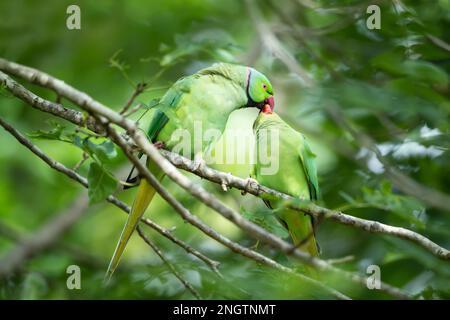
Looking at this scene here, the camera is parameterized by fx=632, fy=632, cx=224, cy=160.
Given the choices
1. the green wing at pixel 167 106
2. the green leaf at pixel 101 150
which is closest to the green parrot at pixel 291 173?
the green wing at pixel 167 106

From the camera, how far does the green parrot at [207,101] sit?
3010mm

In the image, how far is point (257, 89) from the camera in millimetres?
3025

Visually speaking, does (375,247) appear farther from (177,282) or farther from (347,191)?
(177,282)

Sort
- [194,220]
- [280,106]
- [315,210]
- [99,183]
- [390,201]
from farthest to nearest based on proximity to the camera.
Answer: [280,106] < [390,201] < [315,210] < [99,183] < [194,220]

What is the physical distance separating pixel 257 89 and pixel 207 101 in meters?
0.25

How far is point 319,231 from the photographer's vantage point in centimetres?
454

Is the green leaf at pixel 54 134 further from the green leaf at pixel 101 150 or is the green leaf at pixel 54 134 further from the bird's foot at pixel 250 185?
the bird's foot at pixel 250 185

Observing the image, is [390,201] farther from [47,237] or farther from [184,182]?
[47,237]

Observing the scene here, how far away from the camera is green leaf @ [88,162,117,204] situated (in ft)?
7.63

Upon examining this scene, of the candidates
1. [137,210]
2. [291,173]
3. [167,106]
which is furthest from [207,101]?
[291,173]

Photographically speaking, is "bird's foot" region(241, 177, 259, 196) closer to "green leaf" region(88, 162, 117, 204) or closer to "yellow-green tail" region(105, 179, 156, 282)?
"yellow-green tail" region(105, 179, 156, 282)

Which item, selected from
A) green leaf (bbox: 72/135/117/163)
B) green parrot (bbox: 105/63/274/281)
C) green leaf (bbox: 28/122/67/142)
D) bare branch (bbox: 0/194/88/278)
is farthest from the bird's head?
bare branch (bbox: 0/194/88/278)
